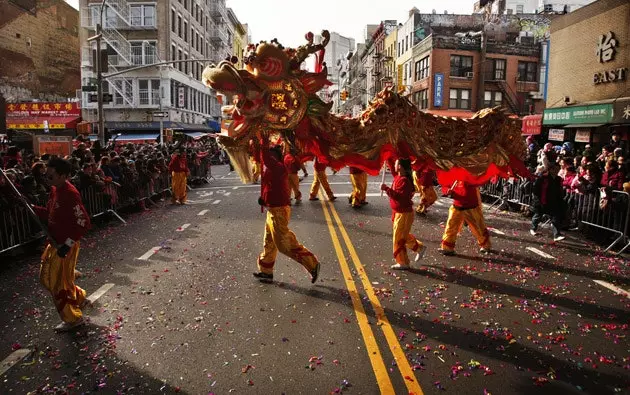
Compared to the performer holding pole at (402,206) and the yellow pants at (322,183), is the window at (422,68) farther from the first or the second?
the performer holding pole at (402,206)

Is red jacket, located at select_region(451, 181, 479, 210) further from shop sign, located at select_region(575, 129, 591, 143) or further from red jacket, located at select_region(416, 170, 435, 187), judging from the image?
shop sign, located at select_region(575, 129, 591, 143)

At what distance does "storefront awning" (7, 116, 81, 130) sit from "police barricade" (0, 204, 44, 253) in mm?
24268

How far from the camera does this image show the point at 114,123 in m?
36.9

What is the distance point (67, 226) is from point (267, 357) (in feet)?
8.86

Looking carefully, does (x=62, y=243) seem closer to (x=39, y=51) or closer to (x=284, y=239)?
(x=284, y=239)

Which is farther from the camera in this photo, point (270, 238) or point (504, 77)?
point (504, 77)

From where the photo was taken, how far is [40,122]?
29531 mm

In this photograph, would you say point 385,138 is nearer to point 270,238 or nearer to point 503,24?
point 270,238

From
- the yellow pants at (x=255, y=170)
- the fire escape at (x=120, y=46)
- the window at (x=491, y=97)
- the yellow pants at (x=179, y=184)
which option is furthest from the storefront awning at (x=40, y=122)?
the window at (x=491, y=97)

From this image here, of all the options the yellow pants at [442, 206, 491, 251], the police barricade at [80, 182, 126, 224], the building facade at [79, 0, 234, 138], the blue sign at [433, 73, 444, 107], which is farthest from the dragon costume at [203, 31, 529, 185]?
the building facade at [79, 0, 234, 138]

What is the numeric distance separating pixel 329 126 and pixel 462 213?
141 inches

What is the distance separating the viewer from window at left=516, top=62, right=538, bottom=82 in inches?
1543

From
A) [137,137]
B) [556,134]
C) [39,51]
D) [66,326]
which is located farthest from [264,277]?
[39,51]

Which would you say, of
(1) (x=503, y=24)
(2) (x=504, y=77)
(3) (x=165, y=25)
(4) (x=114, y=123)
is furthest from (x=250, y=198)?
(1) (x=503, y=24)
